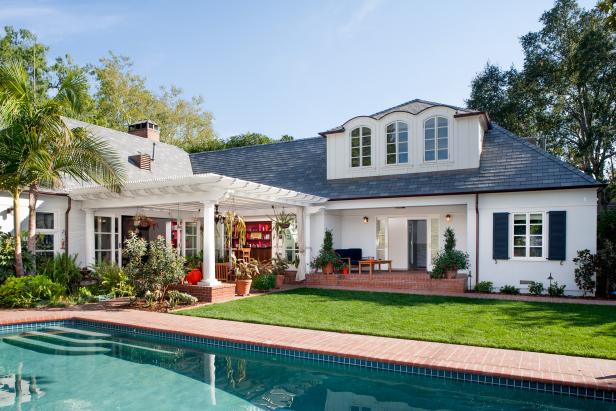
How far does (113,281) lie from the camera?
44.5 ft

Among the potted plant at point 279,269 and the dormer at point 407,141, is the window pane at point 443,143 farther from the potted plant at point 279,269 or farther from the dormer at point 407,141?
the potted plant at point 279,269

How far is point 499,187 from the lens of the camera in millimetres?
14500

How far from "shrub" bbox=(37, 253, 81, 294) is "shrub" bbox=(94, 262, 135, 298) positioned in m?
0.64

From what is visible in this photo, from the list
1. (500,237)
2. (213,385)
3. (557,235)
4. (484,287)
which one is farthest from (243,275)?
(557,235)

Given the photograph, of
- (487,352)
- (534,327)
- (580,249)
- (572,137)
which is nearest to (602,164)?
(572,137)

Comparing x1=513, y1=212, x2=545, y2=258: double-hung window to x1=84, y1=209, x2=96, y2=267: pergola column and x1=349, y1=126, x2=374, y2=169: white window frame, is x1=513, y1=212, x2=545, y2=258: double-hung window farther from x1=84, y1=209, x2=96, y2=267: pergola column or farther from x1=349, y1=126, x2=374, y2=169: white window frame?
x1=84, y1=209, x2=96, y2=267: pergola column

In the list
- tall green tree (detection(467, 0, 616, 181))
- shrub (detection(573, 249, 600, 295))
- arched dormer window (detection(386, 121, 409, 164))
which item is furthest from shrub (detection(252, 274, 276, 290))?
tall green tree (detection(467, 0, 616, 181))

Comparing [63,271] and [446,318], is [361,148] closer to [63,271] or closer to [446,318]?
[446,318]

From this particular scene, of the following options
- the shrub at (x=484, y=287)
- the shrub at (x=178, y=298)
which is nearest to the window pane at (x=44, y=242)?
the shrub at (x=178, y=298)

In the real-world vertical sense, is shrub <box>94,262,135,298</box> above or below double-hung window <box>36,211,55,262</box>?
below

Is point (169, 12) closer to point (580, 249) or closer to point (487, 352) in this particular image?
point (487, 352)

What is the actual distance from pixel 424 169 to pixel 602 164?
1483 centimetres

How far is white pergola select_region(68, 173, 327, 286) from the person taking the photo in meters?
12.2

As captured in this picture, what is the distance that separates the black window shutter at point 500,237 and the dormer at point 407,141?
2356 millimetres
